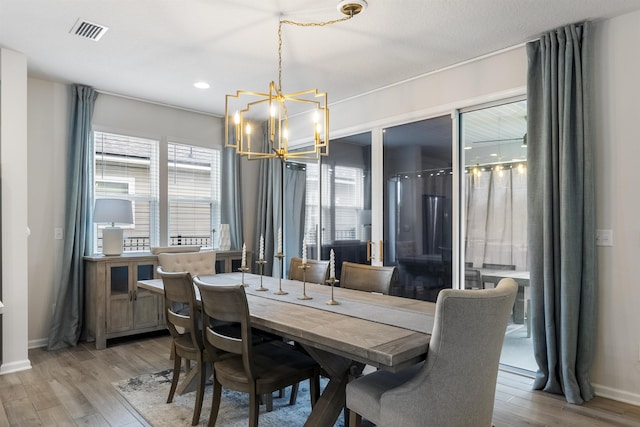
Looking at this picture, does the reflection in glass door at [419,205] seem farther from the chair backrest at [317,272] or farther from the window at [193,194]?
the window at [193,194]

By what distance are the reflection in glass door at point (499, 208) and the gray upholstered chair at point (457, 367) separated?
1.87m

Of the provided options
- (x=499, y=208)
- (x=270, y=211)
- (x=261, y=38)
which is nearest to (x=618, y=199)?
(x=499, y=208)

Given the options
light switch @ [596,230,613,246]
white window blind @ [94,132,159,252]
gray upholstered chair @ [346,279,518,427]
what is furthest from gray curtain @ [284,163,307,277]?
gray upholstered chair @ [346,279,518,427]

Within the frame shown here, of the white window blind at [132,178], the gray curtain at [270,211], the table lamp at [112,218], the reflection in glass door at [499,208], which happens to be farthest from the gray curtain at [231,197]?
the reflection in glass door at [499,208]

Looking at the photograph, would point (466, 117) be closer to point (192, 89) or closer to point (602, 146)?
point (602, 146)

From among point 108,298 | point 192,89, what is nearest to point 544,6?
point 192,89

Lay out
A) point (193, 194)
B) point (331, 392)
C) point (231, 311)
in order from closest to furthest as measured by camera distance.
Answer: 1. point (231, 311)
2. point (331, 392)
3. point (193, 194)

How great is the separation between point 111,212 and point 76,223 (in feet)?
1.36

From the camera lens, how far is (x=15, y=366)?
11.1ft

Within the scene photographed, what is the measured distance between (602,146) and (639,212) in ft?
1.71

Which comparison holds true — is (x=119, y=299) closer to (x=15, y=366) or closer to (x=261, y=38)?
(x=15, y=366)

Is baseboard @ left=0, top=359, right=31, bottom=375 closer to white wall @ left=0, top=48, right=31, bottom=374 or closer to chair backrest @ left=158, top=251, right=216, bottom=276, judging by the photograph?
white wall @ left=0, top=48, right=31, bottom=374

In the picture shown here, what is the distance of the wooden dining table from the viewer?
169 cm

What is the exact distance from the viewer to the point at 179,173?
5051 mm
